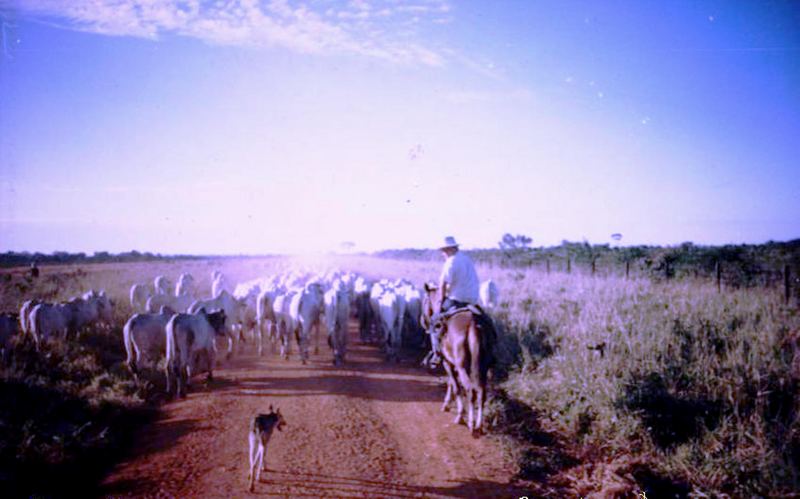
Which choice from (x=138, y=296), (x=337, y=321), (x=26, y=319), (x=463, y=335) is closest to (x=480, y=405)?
(x=463, y=335)

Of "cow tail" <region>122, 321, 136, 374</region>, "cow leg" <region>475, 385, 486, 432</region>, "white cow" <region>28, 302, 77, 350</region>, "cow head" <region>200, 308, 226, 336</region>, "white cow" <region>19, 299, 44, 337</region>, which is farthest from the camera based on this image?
"white cow" <region>19, 299, 44, 337</region>

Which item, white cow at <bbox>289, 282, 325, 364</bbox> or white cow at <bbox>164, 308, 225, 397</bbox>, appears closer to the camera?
white cow at <bbox>164, 308, 225, 397</bbox>

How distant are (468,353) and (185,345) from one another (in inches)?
227

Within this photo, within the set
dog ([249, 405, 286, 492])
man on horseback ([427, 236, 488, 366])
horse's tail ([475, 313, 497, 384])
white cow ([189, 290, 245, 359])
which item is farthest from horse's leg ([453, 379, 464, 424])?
white cow ([189, 290, 245, 359])

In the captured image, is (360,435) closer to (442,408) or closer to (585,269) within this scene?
(442,408)

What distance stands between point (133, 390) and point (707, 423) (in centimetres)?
970

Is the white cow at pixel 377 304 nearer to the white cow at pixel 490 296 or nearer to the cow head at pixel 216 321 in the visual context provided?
the white cow at pixel 490 296

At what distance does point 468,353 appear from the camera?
22.7 ft

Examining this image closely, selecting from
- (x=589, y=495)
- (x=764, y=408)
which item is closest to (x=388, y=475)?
(x=589, y=495)

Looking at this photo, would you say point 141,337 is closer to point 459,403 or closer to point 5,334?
point 5,334

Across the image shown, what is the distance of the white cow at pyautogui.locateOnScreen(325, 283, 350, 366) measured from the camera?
Result: 1135cm

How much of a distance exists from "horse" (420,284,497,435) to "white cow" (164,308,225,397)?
506 centimetres

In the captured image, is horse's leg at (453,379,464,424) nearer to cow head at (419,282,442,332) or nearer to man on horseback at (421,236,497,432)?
man on horseback at (421,236,497,432)

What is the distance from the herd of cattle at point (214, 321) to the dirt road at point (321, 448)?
1138mm
